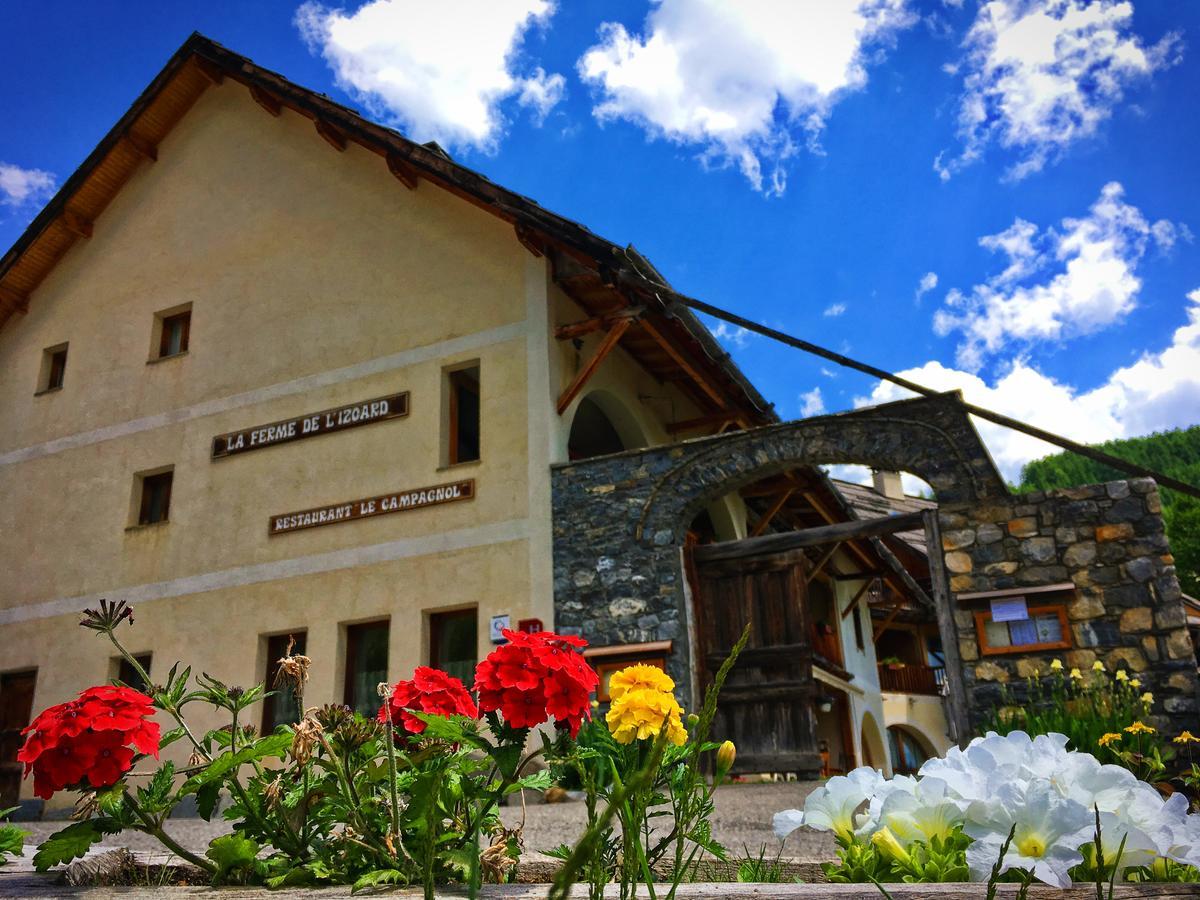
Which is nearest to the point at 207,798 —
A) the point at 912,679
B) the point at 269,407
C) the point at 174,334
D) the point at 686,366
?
the point at 686,366

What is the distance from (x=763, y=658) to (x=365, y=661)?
14.1ft

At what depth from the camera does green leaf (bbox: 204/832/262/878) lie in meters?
2.31

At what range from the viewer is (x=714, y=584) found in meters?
11.1

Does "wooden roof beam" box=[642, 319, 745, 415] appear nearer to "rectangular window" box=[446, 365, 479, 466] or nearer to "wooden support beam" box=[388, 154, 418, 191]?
"rectangular window" box=[446, 365, 479, 466]

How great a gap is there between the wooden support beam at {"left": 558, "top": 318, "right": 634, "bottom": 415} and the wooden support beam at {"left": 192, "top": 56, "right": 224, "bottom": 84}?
734cm

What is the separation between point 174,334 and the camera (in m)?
13.9

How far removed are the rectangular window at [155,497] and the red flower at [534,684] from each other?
11.8 m

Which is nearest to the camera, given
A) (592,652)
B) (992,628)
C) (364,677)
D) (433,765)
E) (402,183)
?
(433,765)

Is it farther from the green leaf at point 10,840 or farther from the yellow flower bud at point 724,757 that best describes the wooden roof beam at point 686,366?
the yellow flower bud at point 724,757

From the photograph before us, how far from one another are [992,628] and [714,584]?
3195 mm

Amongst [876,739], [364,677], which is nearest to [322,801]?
[364,677]

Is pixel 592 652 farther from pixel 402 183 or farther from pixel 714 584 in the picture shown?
pixel 402 183

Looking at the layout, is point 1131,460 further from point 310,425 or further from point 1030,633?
point 310,425

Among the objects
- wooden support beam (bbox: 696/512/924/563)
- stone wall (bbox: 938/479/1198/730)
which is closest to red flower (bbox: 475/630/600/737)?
stone wall (bbox: 938/479/1198/730)
